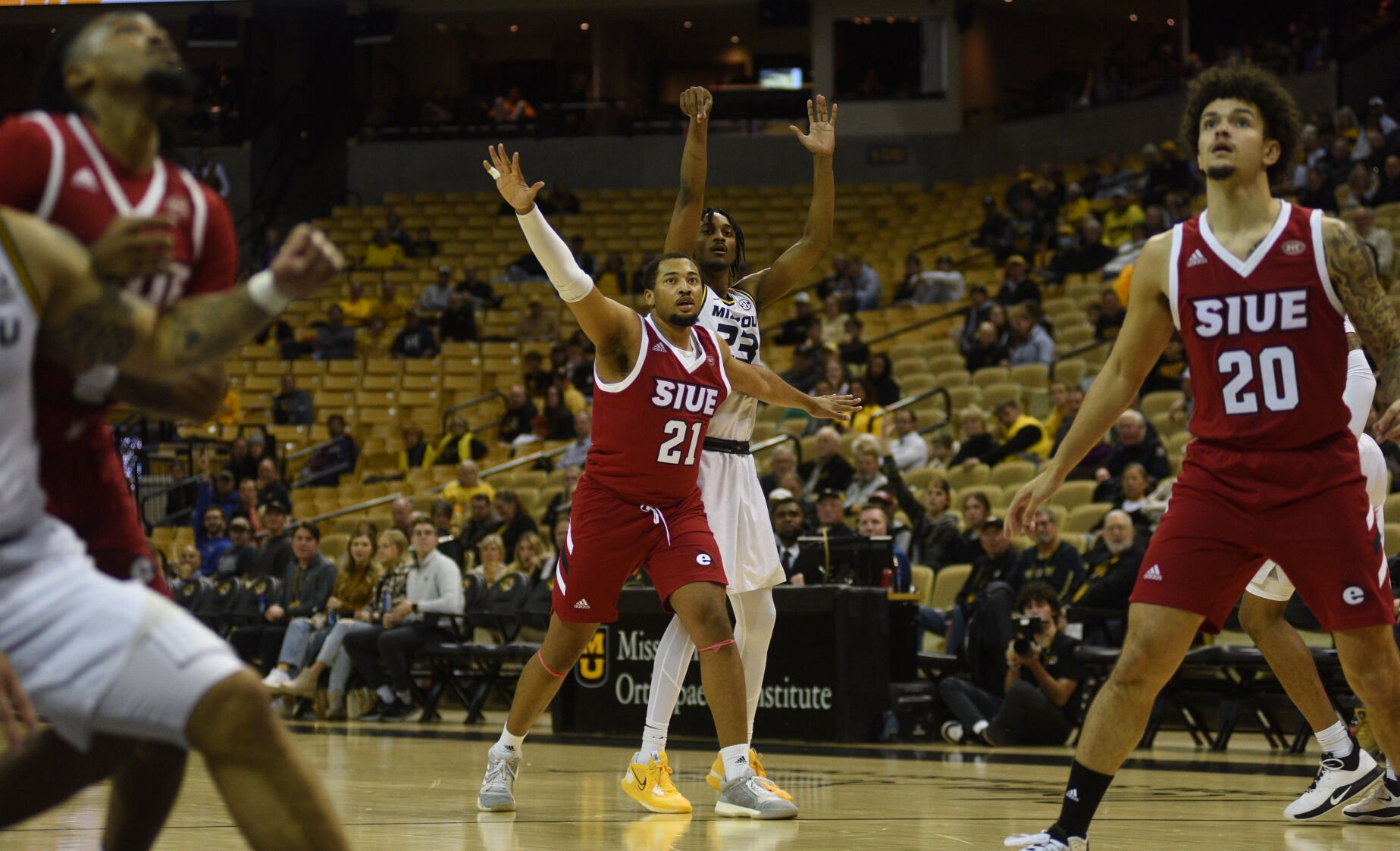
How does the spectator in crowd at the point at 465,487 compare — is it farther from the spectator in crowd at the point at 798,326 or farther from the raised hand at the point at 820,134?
the raised hand at the point at 820,134

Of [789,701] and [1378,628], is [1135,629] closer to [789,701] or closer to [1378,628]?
[1378,628]

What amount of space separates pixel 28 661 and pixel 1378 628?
11.5 feet

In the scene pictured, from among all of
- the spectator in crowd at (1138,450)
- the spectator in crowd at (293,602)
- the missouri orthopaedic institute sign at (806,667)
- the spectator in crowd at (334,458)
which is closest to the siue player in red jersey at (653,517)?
the missouri orthopaedic institute sign at (806,667)

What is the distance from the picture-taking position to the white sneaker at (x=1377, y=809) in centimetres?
620

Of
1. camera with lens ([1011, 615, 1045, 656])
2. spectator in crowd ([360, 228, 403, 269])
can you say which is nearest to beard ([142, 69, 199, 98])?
camera with lens ([1011, 615, 1045, 656])

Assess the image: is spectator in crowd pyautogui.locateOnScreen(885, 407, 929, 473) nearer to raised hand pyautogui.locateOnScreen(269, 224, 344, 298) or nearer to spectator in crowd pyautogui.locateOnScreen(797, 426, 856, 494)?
spectator in crowd pyautogui.locateOnScreen(797, 426, 856, 494)

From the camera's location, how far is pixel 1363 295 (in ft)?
15.2

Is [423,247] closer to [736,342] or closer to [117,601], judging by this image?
[736,342]

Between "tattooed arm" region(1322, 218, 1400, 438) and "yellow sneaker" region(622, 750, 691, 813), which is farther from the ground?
"tattooed arm" region(1322, 218, 1400, 438)

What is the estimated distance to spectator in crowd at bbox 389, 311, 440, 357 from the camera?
22688 mm

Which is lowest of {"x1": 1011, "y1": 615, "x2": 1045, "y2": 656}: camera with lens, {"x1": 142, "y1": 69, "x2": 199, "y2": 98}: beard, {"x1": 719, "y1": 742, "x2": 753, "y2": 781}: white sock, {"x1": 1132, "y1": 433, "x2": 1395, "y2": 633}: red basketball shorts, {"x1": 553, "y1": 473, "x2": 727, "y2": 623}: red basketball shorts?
{"x1": 1011, "y1": 615, "x2": 1045, "y2": 656}: camera with lens

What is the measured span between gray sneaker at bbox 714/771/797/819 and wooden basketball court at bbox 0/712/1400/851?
0.07 m

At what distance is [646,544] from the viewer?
6.40 metres

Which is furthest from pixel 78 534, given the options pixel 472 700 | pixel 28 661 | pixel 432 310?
pixel 432 310
